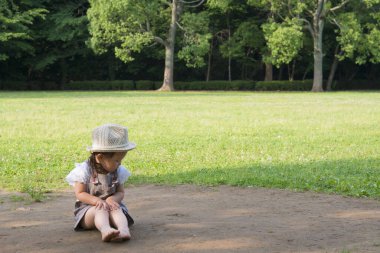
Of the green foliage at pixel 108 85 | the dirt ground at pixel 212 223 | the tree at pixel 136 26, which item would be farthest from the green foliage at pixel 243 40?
the dirt ground at pixel 212 223

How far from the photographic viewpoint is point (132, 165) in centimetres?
1020

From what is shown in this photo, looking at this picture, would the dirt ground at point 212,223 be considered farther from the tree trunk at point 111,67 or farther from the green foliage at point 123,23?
the tree trunk at point 111,67

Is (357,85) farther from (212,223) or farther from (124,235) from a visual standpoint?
(124,235)

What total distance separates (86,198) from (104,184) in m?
0.21

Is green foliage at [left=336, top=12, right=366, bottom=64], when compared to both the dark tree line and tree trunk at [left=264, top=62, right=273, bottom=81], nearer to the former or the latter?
the dark tree line

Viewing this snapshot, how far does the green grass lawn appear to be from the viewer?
8805 mm

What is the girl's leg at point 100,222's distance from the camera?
17.1 ft

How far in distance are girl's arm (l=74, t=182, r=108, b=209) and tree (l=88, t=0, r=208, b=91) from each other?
118ft

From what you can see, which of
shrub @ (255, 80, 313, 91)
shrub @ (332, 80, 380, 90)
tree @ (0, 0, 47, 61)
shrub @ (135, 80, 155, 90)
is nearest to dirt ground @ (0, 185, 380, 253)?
tree @ (0, 0, 47, 61)

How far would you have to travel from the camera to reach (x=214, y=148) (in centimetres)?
1220

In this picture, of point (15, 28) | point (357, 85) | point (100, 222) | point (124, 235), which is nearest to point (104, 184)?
point (100, 222)

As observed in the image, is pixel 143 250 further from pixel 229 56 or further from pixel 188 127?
pixel 229 56

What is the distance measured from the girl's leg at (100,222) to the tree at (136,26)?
36.2 m

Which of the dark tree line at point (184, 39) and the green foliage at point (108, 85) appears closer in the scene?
the dark tree line at point (184, 39)
